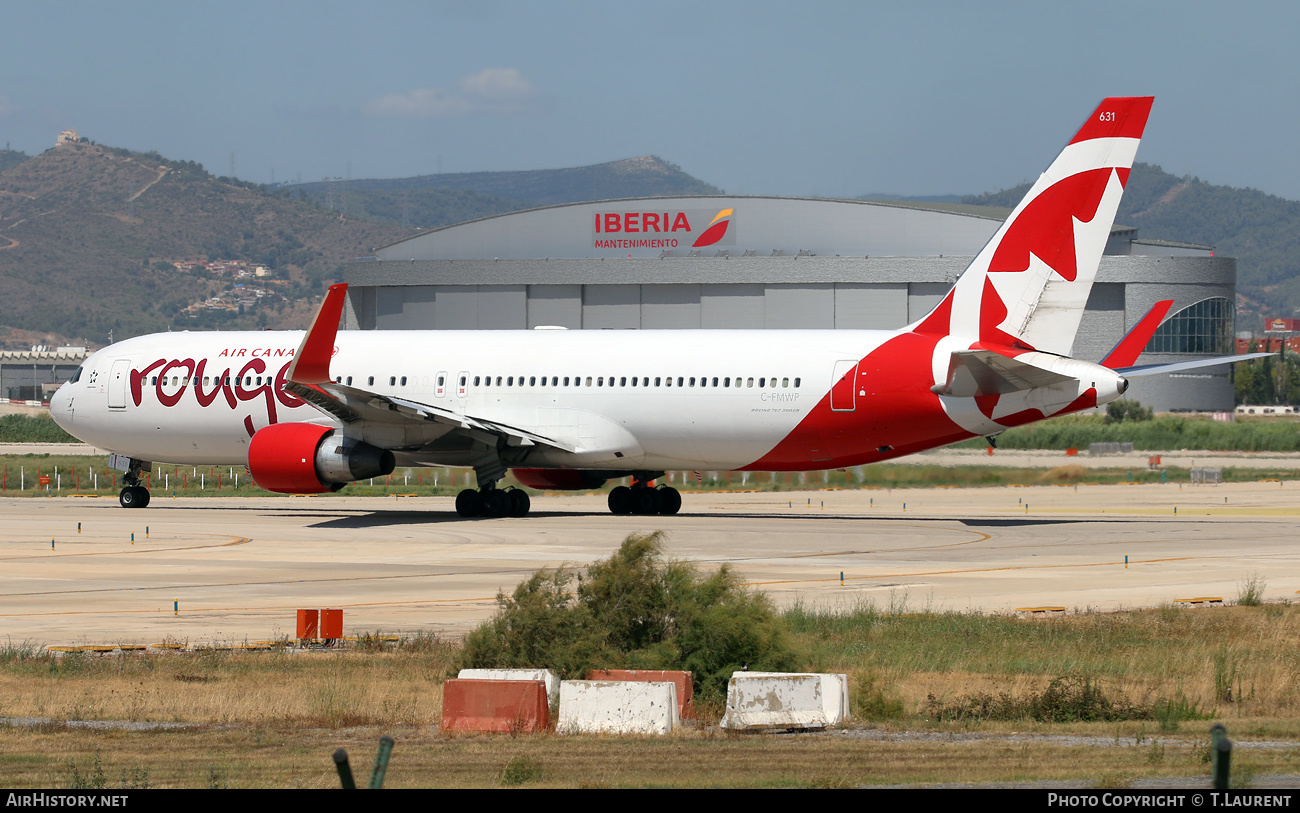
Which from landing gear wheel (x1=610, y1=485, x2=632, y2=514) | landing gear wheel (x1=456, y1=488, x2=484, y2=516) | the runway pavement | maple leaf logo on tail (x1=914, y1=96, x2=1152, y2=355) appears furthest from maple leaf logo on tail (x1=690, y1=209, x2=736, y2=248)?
maple leaf logo on tail (x1=914, y1=96, x2=1152, y2=355)

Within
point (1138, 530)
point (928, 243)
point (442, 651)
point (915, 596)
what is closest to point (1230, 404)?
point (928, 243)

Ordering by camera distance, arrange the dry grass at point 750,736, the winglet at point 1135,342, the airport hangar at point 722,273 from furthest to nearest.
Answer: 1. the airport hangar at point 722,273
2. the winglet at point 1135,342
3. the dry grass at point 750,736

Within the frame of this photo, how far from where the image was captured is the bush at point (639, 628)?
14438 mm

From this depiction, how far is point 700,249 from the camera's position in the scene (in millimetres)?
96438

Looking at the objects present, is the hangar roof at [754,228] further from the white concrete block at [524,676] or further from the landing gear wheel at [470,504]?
the white concrete block at [524,676]

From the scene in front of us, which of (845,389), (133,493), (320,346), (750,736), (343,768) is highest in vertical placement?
(320,346)

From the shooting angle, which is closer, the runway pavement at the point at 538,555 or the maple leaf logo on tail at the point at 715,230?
the runway pavement at the point at 538,555

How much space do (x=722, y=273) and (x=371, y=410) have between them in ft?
197

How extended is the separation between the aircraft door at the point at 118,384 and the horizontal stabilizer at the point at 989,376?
22.0 metres

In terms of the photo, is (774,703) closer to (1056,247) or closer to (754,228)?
(1056,247)

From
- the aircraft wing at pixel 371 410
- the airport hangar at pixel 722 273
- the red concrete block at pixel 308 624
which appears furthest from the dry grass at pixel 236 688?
the airport hangar at pixel 722 273

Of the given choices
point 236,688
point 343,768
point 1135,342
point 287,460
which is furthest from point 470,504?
point 343,768

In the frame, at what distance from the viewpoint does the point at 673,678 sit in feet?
44.5

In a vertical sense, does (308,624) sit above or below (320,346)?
below
